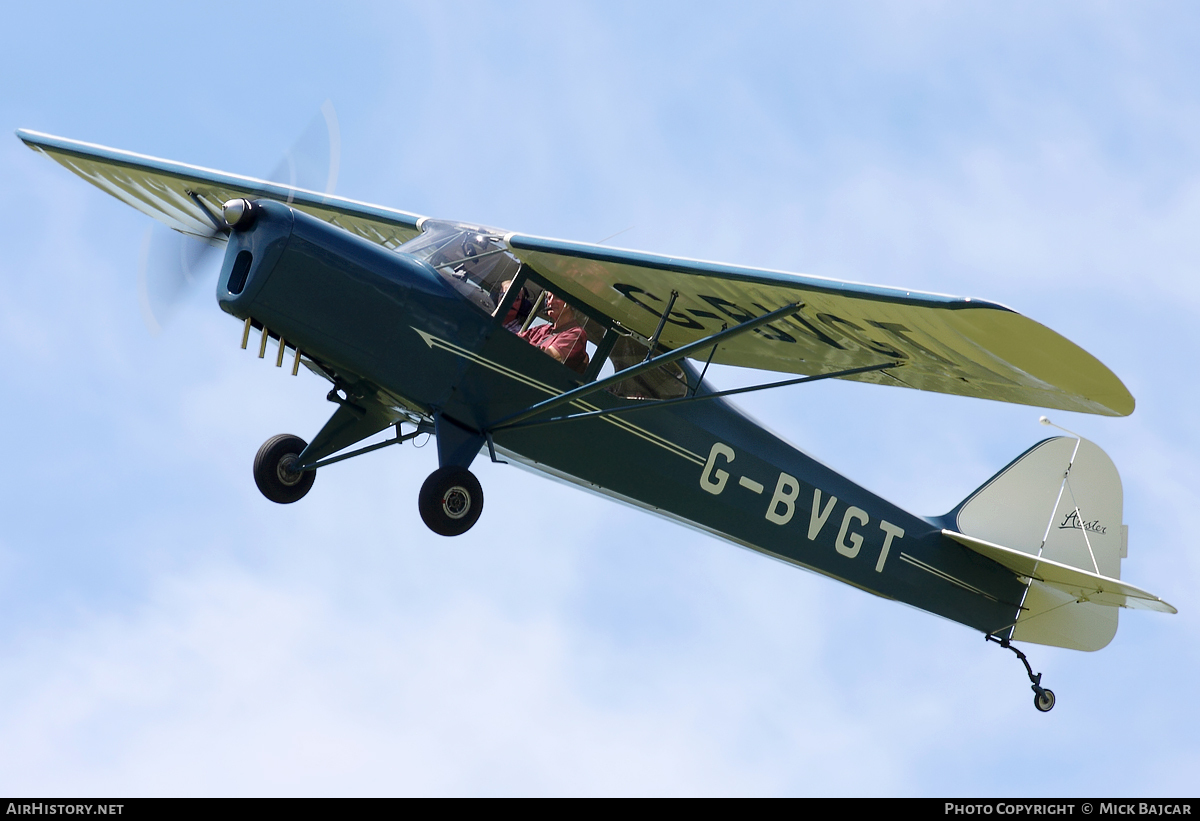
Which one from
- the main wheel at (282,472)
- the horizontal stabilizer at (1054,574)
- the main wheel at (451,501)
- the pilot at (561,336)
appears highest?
the horizontal stabilizer at (1054,574)

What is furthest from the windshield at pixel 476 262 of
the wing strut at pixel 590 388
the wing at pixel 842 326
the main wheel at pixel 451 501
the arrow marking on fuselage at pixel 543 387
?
the main wheel at pixel 451 501

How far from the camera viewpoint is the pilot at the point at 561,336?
892cm

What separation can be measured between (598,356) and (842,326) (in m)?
1.85

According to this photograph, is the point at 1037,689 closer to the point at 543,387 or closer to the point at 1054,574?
the point at 1054,574

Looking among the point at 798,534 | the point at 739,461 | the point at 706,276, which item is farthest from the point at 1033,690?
the point at 706,276

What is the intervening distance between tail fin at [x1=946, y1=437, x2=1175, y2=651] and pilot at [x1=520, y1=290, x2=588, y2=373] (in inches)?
177

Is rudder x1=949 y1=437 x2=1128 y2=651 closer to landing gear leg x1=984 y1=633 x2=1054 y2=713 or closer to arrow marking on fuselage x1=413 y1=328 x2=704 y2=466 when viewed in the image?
landing gear leg x1=984 y1=633 x2=1054 y2=713

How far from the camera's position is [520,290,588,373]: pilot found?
892 centimetres

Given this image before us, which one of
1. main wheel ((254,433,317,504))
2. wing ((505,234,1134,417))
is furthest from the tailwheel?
main wheel ((254,433,317,504))

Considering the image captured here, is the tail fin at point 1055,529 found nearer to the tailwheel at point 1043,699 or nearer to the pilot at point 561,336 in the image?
the tailwheel at point 1043,699

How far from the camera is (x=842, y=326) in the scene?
8250mm

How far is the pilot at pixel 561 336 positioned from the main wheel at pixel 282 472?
2111 millimetres

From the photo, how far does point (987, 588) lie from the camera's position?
11539mm
